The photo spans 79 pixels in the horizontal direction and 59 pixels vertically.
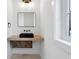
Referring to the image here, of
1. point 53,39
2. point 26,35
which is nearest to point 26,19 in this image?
point 26,35

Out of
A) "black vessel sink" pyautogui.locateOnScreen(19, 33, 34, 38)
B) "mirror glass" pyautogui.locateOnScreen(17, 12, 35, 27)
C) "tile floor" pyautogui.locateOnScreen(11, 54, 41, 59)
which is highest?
"mirror glass" pyautogui.locateOnScreen(17, 12, 35, 27)

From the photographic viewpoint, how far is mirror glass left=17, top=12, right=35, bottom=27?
4516 millimetres

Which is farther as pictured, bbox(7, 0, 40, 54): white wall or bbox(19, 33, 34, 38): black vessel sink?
bbox(7, 0, 40, 54): white wall

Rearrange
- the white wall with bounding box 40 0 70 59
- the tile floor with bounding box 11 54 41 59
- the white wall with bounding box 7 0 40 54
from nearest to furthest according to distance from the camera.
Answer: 1. the white wall with bounding box 40 0 70 59
2. the tile floor with bounding box 11 54 41 59
3. the white wall with bounding box 7 0 40 54

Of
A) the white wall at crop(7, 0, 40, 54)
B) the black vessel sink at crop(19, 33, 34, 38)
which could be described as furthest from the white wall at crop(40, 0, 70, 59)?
the white wall at crop(7, 0, 40, 54)

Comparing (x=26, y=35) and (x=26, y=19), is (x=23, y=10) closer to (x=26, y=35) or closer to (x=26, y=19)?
(x=26, y=19)

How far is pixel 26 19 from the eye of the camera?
178 inches

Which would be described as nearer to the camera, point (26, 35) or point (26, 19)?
point (26, 35)

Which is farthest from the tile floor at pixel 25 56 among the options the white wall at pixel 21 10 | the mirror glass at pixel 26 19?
the mirror glass at pixel 26 19

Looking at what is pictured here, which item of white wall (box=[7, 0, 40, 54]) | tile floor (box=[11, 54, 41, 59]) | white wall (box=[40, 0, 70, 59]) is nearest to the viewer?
white wall (box=[40, 0, 70, 59])

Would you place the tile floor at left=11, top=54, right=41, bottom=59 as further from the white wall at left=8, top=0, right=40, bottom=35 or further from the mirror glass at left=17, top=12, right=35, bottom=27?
the mirror glass at left=17, top=12, right=35, bottom=27

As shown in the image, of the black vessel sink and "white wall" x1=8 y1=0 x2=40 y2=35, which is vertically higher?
"white wall" x1=8 y1=0 x2=40 y2=35

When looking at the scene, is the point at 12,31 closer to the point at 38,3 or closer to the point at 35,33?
the point at 35,33
